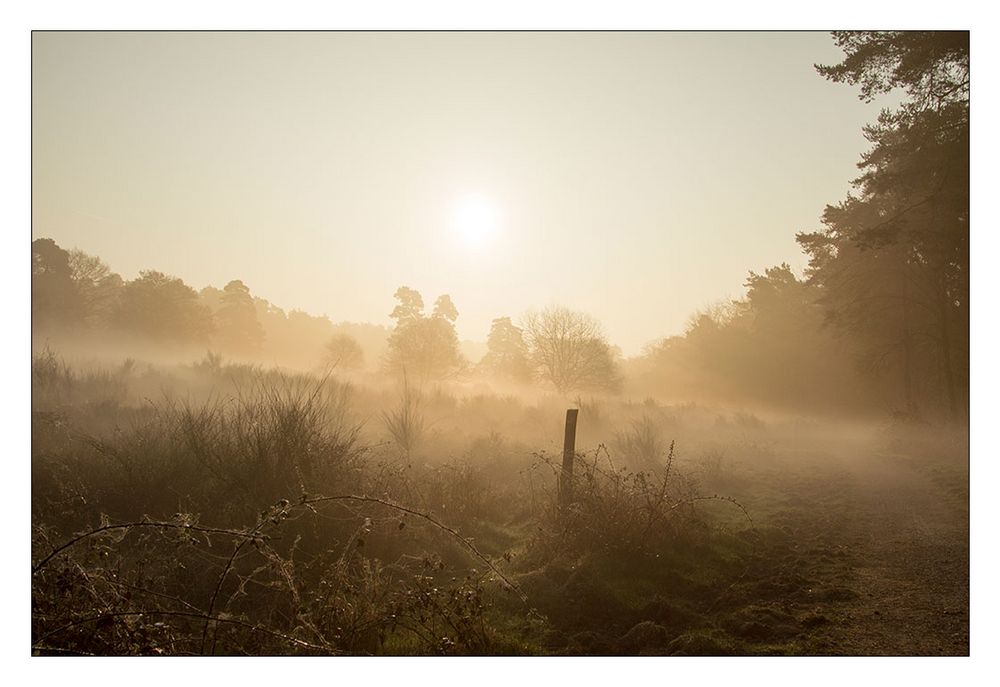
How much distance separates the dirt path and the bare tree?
21266mm

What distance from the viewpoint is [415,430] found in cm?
1402

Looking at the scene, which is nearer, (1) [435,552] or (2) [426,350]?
(1) [435,552]

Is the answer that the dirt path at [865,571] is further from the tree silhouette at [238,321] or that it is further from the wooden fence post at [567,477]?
the tree silhouette at [238,321]

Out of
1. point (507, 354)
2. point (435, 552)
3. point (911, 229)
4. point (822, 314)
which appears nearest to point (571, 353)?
point (507, 354)

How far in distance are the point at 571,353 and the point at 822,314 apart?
12749mm

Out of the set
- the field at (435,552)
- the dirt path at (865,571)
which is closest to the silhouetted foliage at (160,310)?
the field at (435,552)

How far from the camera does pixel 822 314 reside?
1154 inches

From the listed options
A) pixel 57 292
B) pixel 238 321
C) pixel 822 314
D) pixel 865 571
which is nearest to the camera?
pixel 865 571

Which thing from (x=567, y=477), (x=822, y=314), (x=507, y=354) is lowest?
(x=567, y=477)

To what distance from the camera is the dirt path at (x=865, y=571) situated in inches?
182

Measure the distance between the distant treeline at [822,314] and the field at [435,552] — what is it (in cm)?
351

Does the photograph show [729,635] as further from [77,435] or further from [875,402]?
[875,402]

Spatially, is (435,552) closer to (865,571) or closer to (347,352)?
(865,571)

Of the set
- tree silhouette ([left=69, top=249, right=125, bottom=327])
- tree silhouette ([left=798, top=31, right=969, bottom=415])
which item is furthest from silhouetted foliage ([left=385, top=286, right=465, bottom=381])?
tree silhouette ([left=798, top=31, right=969, bottom=415])
